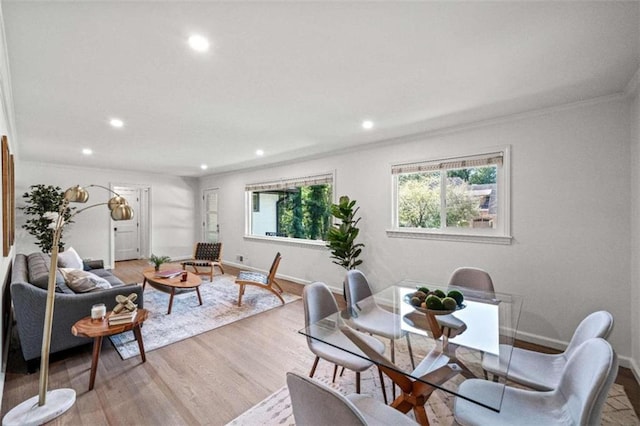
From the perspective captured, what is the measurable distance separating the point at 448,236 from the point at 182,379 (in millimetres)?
3236

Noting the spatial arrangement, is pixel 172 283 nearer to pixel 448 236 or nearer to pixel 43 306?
pixel 43 306

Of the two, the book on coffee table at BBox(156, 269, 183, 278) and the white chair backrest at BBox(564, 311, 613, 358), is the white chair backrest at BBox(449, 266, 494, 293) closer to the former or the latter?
the white chair backrest at BBox(564, 311, 613, 358)

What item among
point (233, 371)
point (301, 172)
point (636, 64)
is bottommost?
point (233, 371)

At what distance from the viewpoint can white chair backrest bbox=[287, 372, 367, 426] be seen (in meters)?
0.81

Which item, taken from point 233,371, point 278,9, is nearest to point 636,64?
→ point 278,9

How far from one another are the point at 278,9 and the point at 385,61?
854 mm

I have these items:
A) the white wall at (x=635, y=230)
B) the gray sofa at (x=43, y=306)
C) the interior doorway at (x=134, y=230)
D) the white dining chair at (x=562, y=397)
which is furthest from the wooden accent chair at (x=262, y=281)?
the interior doorway at (x=134, y=230)

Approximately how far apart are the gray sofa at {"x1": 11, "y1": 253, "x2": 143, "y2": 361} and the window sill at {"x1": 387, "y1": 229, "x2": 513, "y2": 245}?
3312 mm

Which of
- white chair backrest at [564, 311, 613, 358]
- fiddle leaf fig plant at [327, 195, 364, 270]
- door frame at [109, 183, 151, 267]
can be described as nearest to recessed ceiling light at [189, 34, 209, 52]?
fiddle leaf fig plant at [327, 195, 364, 270]

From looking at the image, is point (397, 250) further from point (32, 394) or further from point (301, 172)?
point (32, 394)

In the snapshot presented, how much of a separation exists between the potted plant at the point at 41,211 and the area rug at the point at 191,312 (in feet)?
8.35

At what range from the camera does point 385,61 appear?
195 centimetres

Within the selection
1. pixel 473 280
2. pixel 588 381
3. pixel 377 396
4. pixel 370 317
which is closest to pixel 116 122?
pixel 370 317

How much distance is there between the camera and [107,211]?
652cm
